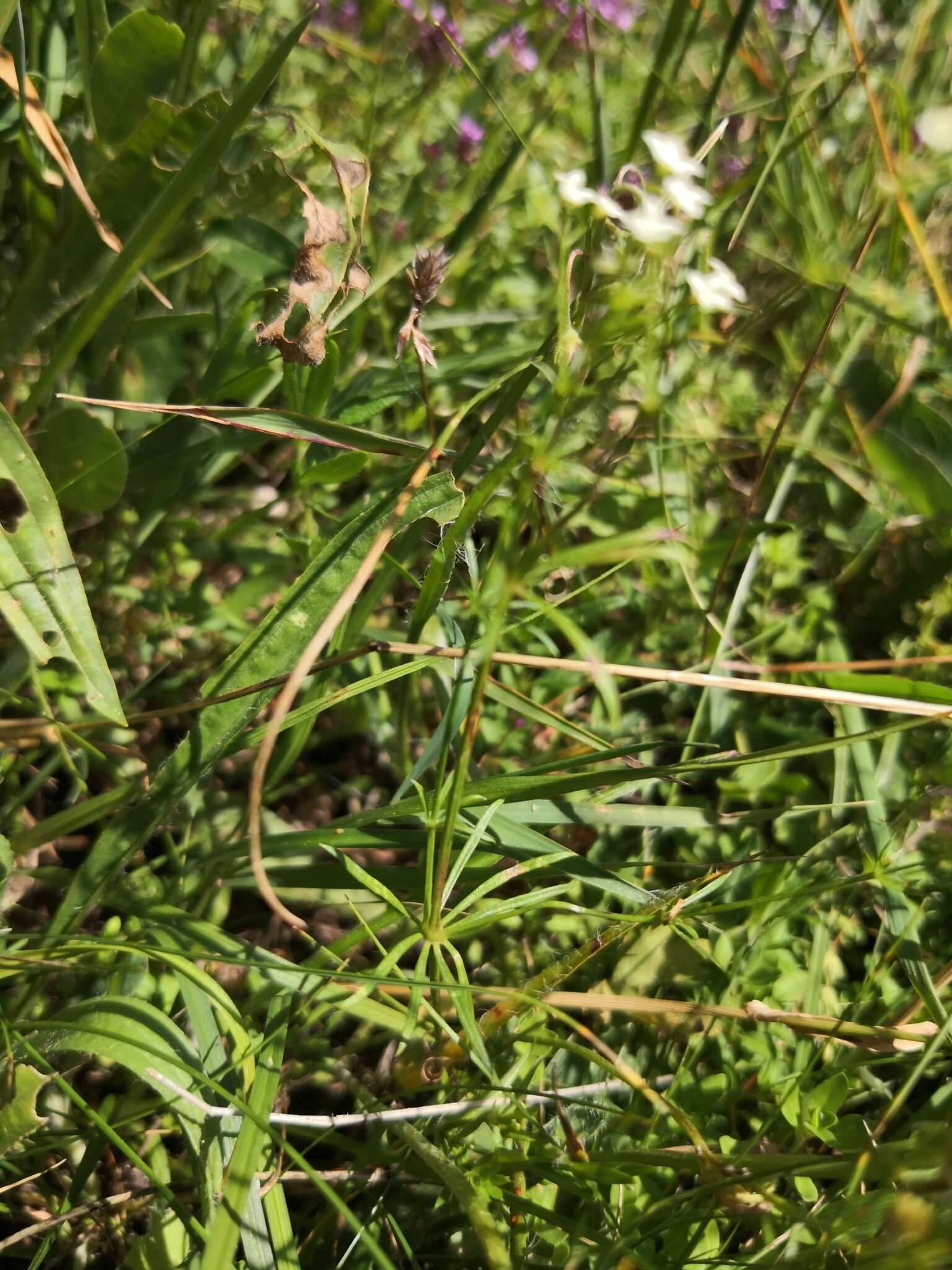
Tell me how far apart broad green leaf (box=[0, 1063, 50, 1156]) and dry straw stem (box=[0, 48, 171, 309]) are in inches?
36.6

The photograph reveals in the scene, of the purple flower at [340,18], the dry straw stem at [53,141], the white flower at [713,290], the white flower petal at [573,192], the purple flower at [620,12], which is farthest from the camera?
the purple flower at [620,12]

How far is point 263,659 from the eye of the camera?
3.72ft

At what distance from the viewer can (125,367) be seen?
58.3 inches

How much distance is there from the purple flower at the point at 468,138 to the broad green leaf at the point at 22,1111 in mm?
1909

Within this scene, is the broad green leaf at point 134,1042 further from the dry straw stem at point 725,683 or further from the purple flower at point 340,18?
the purple flower at point 340,18

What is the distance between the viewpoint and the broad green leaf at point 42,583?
1.08 metres

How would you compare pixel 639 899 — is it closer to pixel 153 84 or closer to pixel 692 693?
pixel 692 693

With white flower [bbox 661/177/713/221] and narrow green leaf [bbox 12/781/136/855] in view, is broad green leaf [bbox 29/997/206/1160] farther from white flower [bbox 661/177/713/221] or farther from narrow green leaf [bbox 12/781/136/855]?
white flower [bbox 661/177/713/221]

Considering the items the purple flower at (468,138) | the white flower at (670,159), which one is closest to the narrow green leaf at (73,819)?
the white flower at (670,159)

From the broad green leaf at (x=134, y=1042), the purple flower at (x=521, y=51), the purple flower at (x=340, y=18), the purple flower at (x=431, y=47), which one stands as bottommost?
the broad green leaf at (x=134, y=1042)

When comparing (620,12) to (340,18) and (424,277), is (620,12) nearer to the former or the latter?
(340,18)

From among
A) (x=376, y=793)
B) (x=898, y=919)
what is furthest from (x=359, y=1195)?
(x=898, y=919)

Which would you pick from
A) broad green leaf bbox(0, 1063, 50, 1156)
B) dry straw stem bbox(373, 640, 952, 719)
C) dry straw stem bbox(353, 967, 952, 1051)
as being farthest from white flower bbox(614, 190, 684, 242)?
broad green leaf bbox(0, 1063, 50, 1156)

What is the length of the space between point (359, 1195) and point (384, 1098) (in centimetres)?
18
